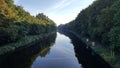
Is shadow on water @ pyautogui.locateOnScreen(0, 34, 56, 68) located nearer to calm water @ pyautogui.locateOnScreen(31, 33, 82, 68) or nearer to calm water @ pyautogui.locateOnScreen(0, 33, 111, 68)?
calm water @ pyautogui.locateOnScreen(0, 33, 111, 68)

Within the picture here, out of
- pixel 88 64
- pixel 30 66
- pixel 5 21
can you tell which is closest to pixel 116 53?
pixel 88 64

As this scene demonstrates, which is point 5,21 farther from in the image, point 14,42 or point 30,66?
point 30,66

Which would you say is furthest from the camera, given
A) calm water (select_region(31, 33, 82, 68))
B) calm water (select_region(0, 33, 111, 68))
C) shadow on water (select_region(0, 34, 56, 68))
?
calm water (select_region(31, 33, 82, 68))

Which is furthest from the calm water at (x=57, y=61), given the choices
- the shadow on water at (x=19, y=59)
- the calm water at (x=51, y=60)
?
the shadow on water at (x=19, y=59)

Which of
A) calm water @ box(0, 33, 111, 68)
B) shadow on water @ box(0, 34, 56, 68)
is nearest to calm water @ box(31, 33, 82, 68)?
calm water @ box(0, 33, 111, 68)

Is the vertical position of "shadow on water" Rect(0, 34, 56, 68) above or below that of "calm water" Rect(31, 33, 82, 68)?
above

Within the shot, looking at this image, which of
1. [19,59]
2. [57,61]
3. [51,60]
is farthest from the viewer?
[51,60]

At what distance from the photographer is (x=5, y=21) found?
5391cm

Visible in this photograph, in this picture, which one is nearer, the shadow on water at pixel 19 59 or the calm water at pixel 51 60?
the shadow on water at pixel 19 59

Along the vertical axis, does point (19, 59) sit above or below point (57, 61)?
above

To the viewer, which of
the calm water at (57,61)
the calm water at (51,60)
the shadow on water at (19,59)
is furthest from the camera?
the calm water at (57,61)

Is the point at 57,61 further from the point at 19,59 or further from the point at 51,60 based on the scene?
the point at 19,59

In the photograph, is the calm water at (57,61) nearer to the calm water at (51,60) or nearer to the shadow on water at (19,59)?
the calm water at (51,60)

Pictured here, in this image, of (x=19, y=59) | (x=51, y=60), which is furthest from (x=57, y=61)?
(x=19, y=59)
